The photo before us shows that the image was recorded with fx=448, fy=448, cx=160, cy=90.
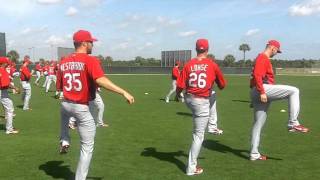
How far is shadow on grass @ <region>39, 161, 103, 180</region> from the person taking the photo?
7641mm

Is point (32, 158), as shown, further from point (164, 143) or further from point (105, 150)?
point (164, 143)

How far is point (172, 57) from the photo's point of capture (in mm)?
89312

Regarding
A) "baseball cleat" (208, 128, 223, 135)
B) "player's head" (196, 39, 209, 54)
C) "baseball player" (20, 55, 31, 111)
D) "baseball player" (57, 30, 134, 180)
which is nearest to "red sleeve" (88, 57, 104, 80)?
"baseball player" (57, 30, 134, 180)

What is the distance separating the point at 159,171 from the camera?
7980 mm

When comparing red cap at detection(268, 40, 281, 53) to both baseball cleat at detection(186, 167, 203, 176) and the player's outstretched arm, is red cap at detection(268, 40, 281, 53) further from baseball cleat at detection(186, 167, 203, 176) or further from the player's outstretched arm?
the player's outstretched arm

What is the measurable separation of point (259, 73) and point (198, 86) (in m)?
1.26

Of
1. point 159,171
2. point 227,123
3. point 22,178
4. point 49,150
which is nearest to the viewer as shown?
point 22,178

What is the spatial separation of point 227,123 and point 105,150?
5.62 m

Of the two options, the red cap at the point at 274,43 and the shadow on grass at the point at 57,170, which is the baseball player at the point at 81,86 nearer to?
the shadow on grass at the point at 57,170

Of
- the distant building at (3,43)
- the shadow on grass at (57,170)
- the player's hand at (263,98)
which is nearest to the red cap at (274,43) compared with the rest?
the player's hand at (263,98)

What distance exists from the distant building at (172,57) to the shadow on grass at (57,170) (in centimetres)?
7626

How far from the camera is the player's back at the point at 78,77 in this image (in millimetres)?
6332

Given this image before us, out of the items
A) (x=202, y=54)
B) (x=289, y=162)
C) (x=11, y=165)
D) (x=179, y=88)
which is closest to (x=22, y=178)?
(x=11, y=165)

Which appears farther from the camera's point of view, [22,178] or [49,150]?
[49,150]
